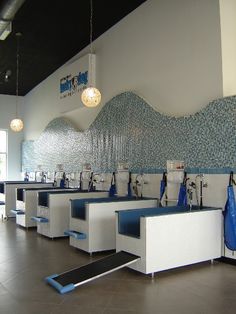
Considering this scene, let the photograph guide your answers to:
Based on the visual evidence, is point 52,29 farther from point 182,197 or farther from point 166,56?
point 182,197

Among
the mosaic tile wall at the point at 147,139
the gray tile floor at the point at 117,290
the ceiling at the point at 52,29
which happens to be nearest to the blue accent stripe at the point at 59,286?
the gray tile floor at the point at 117,290

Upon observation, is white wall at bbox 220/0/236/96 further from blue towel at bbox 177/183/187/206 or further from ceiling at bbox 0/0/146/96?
ceiling at bbox 0/0/146/96

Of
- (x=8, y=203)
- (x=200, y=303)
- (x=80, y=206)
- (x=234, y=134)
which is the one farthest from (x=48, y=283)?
(x=8, y=203)

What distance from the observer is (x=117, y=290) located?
3.43 m

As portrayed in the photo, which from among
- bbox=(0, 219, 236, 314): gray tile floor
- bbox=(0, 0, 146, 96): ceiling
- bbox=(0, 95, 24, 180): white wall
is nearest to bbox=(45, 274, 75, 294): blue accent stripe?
bbox=(0, 219, 236, 314): gray tile floor

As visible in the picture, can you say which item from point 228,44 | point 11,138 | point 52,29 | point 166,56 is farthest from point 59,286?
point 11,138

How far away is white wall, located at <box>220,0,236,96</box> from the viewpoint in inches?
181

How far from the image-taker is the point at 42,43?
307 inches

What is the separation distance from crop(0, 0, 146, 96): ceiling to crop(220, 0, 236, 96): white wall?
1.86 m

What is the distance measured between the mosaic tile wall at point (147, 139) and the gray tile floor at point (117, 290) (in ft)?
4.65

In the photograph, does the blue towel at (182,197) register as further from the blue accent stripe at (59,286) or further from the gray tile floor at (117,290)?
the blue accent stripe at (59,286)

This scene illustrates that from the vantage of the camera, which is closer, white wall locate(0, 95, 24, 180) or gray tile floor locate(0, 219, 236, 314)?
gray tile floor locate(0, 219, 236, 314)

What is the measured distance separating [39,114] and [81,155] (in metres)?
3.74

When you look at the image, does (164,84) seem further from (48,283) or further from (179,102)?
(48,283)
